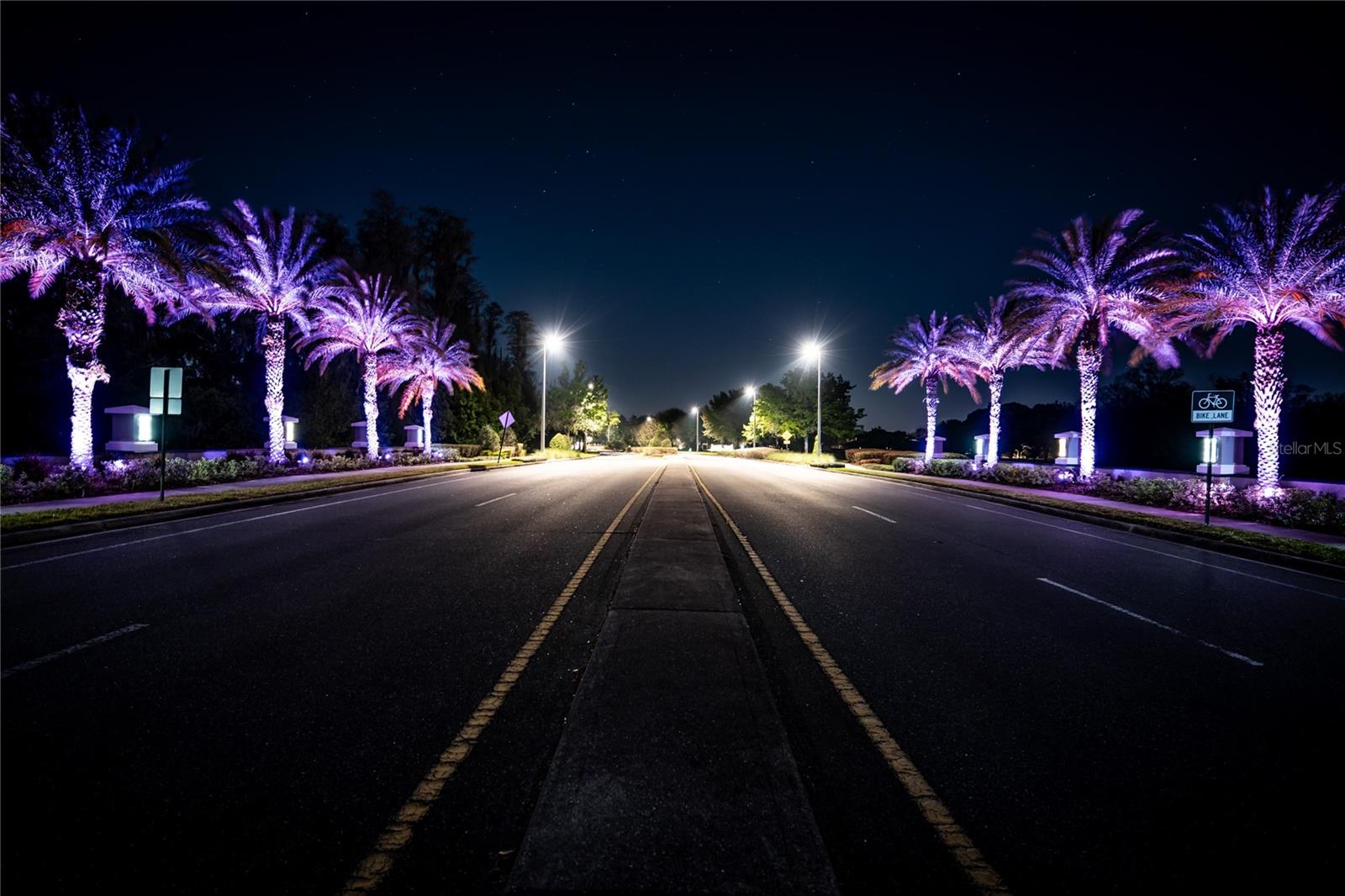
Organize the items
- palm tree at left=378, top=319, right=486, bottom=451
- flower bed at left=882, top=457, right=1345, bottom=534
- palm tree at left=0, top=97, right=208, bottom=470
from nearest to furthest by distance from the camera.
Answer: flower bed at left=882, top=457, right=1345, bottom=534, palm tree at left=0, top=97, right=208, bottom=470, palm tree at left=378, top=319, right=486, bottom=451

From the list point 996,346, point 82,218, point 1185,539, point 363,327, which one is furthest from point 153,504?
point 996,346

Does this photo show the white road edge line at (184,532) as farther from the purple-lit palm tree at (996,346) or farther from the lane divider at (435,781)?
the purple-lit palm tree at (996,346)

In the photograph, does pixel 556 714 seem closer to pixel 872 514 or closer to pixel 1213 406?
pixel 872 514

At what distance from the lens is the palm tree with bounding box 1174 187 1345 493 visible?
1598 cm

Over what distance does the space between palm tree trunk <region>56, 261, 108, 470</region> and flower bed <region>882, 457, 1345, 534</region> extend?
31.3m

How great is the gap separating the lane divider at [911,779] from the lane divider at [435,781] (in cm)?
231

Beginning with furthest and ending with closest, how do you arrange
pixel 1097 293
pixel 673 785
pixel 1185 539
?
pixel 1097 293 < pixel 1185 539 < pixel 673 785

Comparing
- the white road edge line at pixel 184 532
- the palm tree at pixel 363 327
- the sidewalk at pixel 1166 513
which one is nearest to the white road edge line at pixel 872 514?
the sidewalk at pixel 1166 513

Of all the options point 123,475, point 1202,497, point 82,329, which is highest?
point 82,329

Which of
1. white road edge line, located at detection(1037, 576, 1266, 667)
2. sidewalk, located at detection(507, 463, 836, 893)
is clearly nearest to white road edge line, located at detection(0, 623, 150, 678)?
sidewalk, located at detection(507, 463, 836, 893)

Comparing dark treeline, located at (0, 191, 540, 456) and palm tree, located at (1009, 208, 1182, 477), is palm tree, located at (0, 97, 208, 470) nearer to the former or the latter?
dark treeline, located at (0, 191, 540, 456)

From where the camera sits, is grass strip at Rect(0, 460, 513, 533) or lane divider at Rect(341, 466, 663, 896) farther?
grass strip at Rect(0, 460, 513, 533)

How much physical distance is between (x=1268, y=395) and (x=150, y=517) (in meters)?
28.9

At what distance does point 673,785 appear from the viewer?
2.87 m
